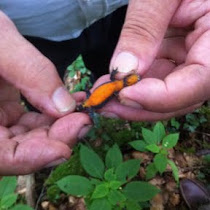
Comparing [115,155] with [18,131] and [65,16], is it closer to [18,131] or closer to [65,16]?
[18,131]

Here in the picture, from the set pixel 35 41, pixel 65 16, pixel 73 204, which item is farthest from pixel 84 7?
pixel 73 204

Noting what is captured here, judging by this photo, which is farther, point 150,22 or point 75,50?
point 75,50

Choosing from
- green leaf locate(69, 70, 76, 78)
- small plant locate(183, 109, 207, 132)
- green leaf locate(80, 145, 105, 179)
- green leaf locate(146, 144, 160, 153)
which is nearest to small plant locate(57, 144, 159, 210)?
green leaf locate(80, 145, 105, 179)

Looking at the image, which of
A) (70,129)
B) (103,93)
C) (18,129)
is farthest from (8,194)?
(103,93)

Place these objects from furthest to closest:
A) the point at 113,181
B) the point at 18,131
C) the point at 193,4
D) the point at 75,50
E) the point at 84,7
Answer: the point at 75,50
the point at 84,7
the point at 193,4
the point at 18,131
the point at 113,181

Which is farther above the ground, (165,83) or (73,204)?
(165,83)

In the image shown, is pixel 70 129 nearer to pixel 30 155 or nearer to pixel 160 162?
pixel 30 155

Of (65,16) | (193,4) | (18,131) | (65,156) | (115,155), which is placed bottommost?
(115,155)
